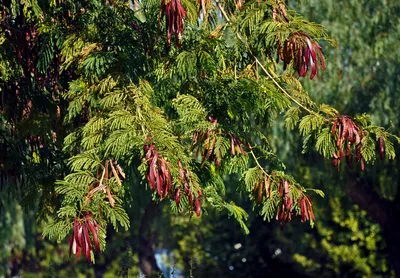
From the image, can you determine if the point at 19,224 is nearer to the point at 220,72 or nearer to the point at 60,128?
the point at 60,128

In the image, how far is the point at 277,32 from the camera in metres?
6.54

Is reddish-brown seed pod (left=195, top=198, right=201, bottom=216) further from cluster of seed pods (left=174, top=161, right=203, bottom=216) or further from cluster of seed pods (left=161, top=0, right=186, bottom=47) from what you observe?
cluster of seed pods (left=161, top=0, right=186, bottom=47)

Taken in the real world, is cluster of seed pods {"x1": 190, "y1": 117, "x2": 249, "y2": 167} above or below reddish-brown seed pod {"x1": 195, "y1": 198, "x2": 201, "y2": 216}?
A: above

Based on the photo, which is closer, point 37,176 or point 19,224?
point 37,176

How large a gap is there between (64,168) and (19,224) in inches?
477

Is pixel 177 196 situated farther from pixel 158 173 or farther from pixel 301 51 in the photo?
pixel 301 51

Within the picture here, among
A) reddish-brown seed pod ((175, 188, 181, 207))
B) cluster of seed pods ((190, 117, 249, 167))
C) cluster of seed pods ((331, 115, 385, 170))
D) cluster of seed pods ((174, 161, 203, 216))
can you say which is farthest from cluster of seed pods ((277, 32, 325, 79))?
reddish-brown seed pod ((175, 188, 181, 207))

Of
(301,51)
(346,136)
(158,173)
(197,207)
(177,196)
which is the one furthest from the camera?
(346,136)

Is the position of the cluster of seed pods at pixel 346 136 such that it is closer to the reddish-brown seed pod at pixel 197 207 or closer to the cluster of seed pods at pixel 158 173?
the reddish-brown seed pod at pixel 197 207

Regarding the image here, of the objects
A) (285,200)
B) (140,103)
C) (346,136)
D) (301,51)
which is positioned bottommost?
(285,200)

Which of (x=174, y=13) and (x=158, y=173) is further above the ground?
(x=174, y=13)

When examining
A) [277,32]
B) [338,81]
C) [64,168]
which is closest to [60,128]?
[64,168]

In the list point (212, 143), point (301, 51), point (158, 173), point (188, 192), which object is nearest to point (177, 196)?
point (188, 192)

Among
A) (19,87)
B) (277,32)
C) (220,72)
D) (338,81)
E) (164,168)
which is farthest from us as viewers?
(338,81)
